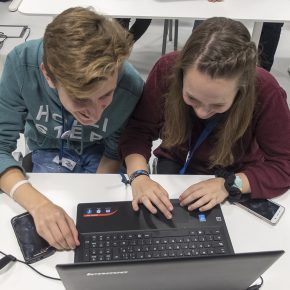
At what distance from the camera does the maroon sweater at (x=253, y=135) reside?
0.98 meters

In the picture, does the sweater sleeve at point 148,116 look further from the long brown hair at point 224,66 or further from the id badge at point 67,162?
the id badge at point 67,162

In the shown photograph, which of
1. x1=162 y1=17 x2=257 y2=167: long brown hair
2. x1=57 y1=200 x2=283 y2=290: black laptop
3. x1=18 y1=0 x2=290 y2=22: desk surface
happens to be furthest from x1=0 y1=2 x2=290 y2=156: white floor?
x1=57 y1=200 x2=283 y2=290: black laptop

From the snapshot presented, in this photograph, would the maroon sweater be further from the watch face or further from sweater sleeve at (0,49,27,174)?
sweater sleeve at (0,49,27,174)

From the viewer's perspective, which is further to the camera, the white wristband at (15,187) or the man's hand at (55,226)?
the white wristband at (15,187)

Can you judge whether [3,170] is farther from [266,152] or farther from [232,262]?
[266,152]

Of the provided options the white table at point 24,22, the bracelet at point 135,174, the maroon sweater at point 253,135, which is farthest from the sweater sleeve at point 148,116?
the white table at point 24,22

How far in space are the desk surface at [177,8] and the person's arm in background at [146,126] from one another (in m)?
0.79

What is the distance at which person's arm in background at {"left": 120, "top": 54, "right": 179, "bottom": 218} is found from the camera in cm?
103

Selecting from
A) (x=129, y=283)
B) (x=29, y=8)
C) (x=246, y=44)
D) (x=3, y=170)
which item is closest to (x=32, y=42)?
(x=3, y=170)

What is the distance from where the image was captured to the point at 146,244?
2.58 feet

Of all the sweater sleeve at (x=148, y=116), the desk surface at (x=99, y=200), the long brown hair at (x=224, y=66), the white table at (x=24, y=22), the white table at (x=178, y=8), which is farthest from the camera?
the white table at (x=24, y=22)

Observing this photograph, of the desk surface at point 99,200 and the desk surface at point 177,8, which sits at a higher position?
the desk surface at point 177,8

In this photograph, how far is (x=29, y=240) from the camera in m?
0.80

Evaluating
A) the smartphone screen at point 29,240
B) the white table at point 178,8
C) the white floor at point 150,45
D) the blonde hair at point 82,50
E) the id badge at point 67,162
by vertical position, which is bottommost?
the white floor at point 150,45
